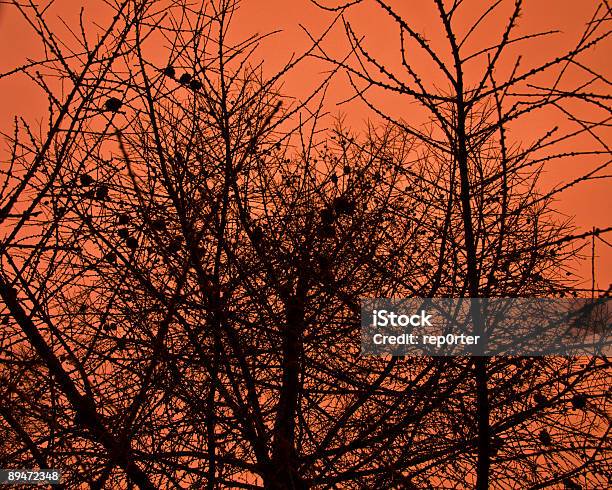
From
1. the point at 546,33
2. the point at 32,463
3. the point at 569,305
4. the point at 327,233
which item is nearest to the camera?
the point at 546,33

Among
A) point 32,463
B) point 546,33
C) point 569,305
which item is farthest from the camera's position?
point 569,305

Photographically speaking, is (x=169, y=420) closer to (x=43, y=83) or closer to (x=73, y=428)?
(x=73, y=428)

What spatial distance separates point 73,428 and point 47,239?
1.04 meters

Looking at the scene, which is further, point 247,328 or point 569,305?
point 569,305

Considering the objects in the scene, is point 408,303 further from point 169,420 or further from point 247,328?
point 169,420

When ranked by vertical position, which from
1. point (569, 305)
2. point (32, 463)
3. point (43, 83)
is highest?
point (43, 83)

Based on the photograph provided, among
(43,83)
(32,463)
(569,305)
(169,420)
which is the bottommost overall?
(32,463)

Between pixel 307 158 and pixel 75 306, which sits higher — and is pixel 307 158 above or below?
above

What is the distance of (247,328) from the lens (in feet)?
11.6

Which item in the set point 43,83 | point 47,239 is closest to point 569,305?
point 47,239

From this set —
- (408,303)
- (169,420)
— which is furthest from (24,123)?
(408,303)

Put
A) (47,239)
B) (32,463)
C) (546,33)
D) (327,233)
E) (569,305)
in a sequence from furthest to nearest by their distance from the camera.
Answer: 1. (569,305)
2. (327,233)
3. (32,463)
4. (47,239)
5. (546,33)

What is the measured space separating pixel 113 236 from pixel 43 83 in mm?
977

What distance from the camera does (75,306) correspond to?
366cm
